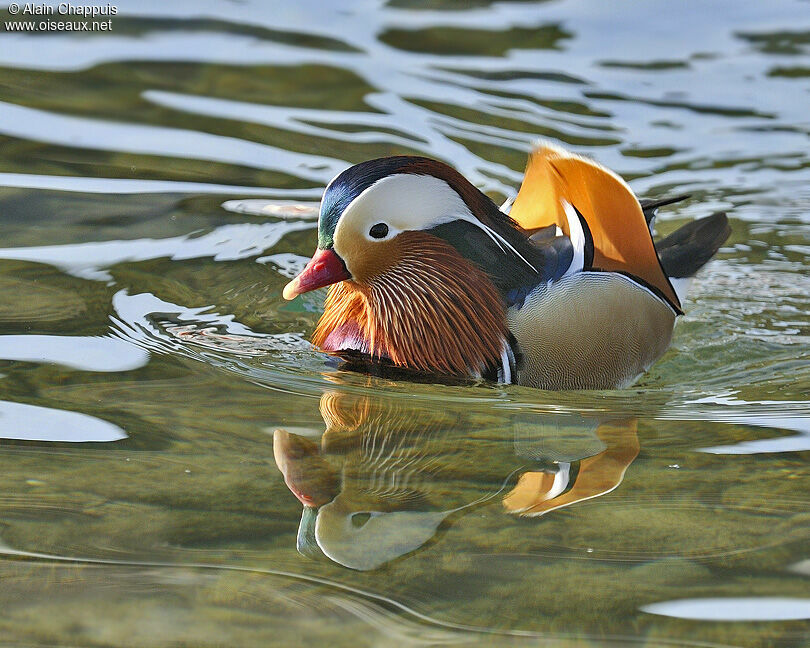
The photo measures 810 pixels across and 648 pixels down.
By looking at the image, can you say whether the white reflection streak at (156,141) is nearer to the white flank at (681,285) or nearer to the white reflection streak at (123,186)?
the white reflection streak at (123,186)

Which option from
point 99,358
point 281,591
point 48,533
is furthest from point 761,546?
point 99,358

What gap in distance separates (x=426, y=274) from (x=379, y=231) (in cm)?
31

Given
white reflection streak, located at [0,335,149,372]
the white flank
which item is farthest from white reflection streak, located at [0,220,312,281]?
the white flank

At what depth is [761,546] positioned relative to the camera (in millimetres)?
2943

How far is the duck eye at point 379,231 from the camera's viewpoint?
4.21 metres

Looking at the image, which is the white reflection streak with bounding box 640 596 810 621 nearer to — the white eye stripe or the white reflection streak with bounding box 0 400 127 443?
the white reflection streak with bounding box 0 400 127 443

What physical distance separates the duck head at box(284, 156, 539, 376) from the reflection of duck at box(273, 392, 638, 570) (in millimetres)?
510

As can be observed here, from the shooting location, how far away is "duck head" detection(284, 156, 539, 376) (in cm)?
416

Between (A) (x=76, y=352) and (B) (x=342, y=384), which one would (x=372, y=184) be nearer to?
(B) (x=342, y=384)

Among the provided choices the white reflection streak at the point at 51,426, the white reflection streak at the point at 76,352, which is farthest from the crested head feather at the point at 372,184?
the white reflection streak at the point at 51,426

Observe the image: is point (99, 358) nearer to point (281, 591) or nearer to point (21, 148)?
point (281, 591)

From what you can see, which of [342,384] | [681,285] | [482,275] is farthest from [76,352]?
[681,285]

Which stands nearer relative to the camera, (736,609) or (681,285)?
(736,609)

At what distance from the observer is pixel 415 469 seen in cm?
338
